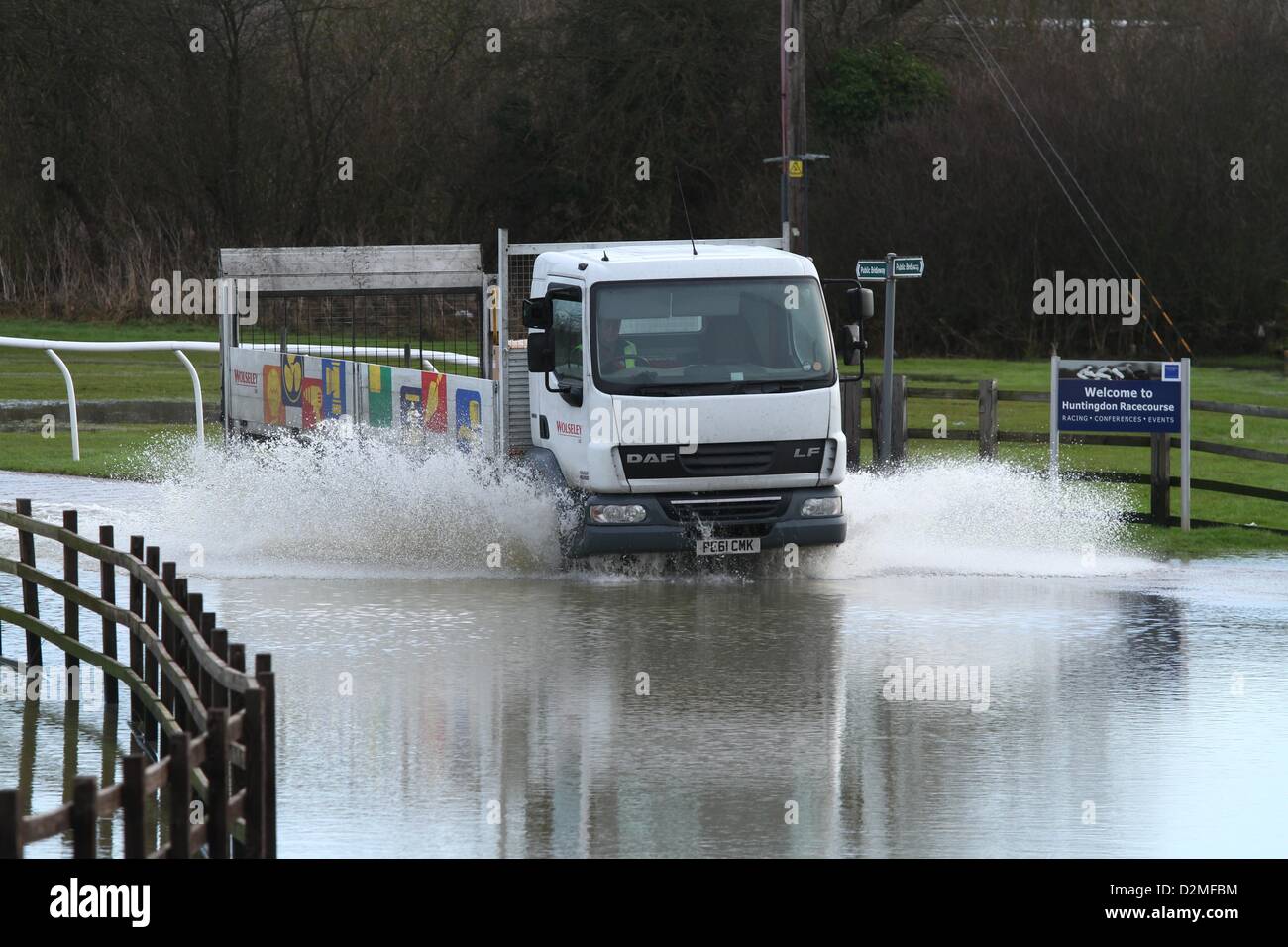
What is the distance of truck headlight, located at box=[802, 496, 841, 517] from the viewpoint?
14.9 meters

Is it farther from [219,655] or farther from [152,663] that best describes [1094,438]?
[219,655]

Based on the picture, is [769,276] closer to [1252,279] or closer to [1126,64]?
[1252,279]

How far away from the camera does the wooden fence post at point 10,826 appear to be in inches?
202

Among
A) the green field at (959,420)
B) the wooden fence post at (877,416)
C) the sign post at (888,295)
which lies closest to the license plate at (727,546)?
the sign post at (888,295)

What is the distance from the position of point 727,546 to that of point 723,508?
28 cm

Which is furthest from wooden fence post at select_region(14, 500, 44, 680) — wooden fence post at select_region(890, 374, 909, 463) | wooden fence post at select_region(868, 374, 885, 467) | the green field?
wooden fence post at select_region(890, 374, 909, 463)

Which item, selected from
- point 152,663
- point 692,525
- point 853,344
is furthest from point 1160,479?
point 152,663

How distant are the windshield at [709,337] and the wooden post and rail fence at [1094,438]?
3.76ft

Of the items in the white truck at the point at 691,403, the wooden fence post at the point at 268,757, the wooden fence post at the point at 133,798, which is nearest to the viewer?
the wooden fence post at the point at 133,798

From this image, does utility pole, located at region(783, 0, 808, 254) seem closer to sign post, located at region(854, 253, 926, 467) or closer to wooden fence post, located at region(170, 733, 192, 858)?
sign post, located at region(854, 253, 926, 467)

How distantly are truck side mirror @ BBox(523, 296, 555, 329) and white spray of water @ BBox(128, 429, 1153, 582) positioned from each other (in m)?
1.14

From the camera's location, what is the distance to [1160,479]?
728 inches

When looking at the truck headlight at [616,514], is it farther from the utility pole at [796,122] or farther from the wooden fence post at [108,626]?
the utility pole at [796,122]

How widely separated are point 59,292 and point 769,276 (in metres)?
31.8
